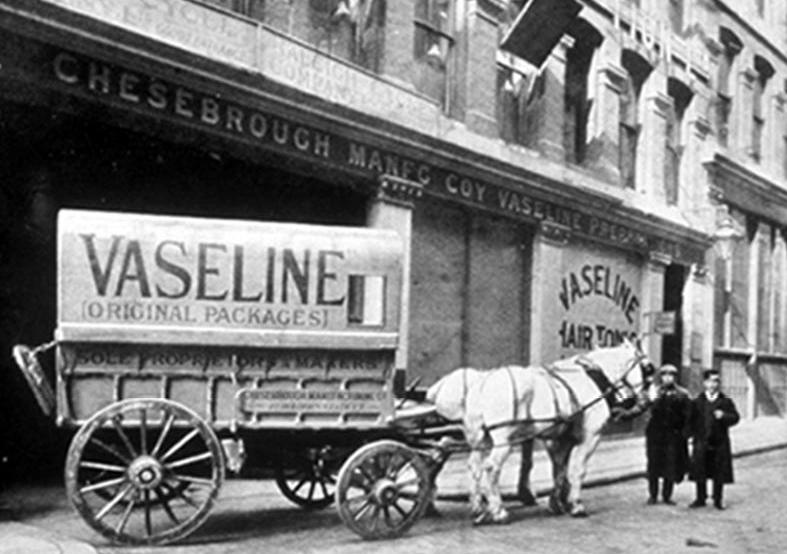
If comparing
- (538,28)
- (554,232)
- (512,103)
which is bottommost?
(554,232)

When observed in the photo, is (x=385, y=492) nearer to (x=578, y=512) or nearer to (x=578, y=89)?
(x=578, y=512)

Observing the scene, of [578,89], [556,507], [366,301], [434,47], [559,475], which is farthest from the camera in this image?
[578,89]

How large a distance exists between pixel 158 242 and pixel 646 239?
42.3 feet

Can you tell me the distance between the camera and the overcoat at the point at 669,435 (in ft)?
34.5

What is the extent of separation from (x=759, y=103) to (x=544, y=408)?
1760 centimetres

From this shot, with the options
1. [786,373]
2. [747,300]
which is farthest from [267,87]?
[786,373]

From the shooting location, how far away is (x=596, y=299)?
16766mm

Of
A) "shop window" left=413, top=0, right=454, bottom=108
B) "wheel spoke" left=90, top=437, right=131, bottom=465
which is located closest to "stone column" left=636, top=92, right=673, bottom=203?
"shop window" left=413, top=0, right=454, bottom=108

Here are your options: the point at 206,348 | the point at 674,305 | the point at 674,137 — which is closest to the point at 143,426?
the point at 206,348

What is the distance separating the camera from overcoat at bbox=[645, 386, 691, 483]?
34.5ft

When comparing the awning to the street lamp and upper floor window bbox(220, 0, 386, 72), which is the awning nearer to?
upper floor window bbox(220, 0, 386, 72)

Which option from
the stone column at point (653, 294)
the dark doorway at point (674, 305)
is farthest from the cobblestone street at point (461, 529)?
the dark doorway at point (674, 305)

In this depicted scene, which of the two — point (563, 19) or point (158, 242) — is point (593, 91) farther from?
point (158, 242)

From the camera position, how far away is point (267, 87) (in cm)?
1037
